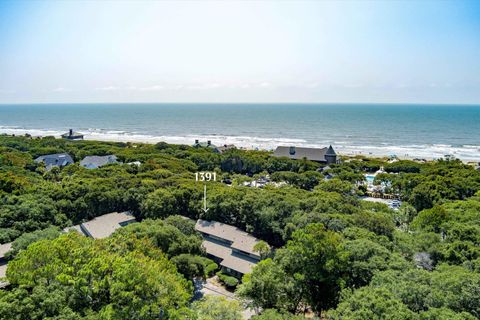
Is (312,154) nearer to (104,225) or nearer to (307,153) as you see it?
(307,153)

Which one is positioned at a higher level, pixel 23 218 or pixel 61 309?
pixel 61 309

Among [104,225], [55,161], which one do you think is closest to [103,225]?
[104,225]

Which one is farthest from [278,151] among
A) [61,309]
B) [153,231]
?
[61,309]

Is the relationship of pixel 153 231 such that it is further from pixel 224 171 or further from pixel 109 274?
pixel 224 171

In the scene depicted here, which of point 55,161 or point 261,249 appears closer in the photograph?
point 261,249

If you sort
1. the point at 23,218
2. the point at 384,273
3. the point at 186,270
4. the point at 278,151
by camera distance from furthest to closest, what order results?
1. the point at 278,151
2. the point at 23,218
3. the point at 186,270
4. the point at 384,273

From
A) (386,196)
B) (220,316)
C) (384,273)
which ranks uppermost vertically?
(384,273)

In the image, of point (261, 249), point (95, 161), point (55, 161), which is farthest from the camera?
point (55, 161)
